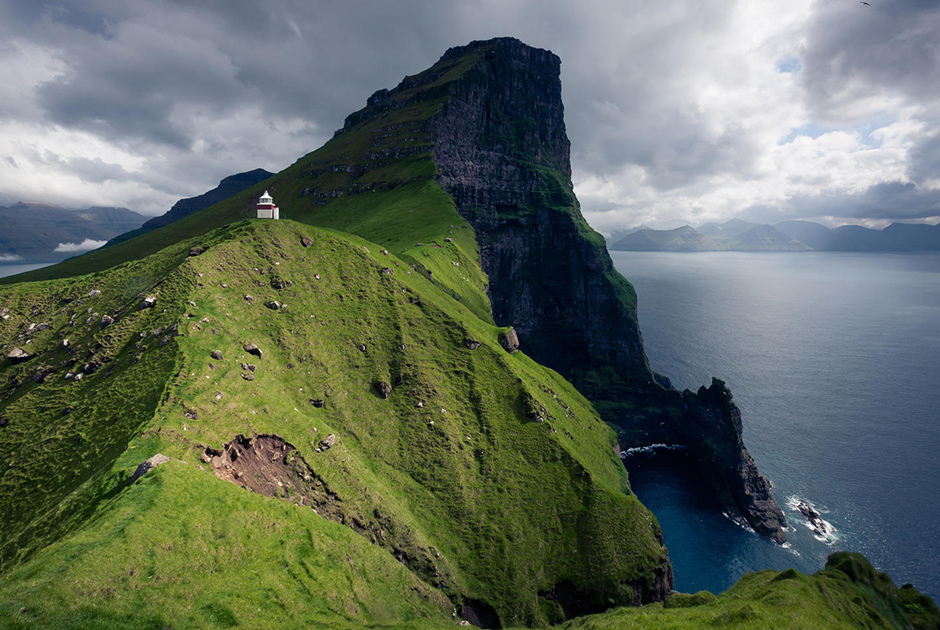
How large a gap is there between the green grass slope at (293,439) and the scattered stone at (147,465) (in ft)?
2.24

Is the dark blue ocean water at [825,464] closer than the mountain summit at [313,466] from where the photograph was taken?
No

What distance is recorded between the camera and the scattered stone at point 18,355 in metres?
39.5

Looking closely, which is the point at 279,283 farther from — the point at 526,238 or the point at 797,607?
the point at 526,238

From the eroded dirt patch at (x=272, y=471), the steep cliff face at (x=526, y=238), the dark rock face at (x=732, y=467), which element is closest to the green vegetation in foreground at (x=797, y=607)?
the eroded dirt patch at (x=272, y=471)

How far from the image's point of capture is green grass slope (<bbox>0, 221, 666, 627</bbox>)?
71.2ft

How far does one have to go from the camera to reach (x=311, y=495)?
33.4m

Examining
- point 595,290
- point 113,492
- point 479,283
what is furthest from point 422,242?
point 113,492

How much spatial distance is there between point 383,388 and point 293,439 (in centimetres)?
1651

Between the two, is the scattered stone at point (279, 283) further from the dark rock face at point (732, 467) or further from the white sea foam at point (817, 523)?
the white sea foam at point (817, 523)

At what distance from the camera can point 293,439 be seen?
35.3m

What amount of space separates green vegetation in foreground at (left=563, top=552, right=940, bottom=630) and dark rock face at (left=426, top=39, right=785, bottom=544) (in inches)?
2549

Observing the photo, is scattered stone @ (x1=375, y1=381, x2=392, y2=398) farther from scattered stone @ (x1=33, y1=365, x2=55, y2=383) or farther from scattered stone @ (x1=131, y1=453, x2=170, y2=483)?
scattered stone @ (x1=33, y1=365, x2=55, y2=383)

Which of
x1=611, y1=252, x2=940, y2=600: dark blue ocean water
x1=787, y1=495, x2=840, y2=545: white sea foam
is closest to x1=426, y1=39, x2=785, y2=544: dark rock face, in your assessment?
x1=611, y1=252, x2=940, y2=600: dark blue ocean water

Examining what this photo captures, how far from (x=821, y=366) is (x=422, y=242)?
184 meters
